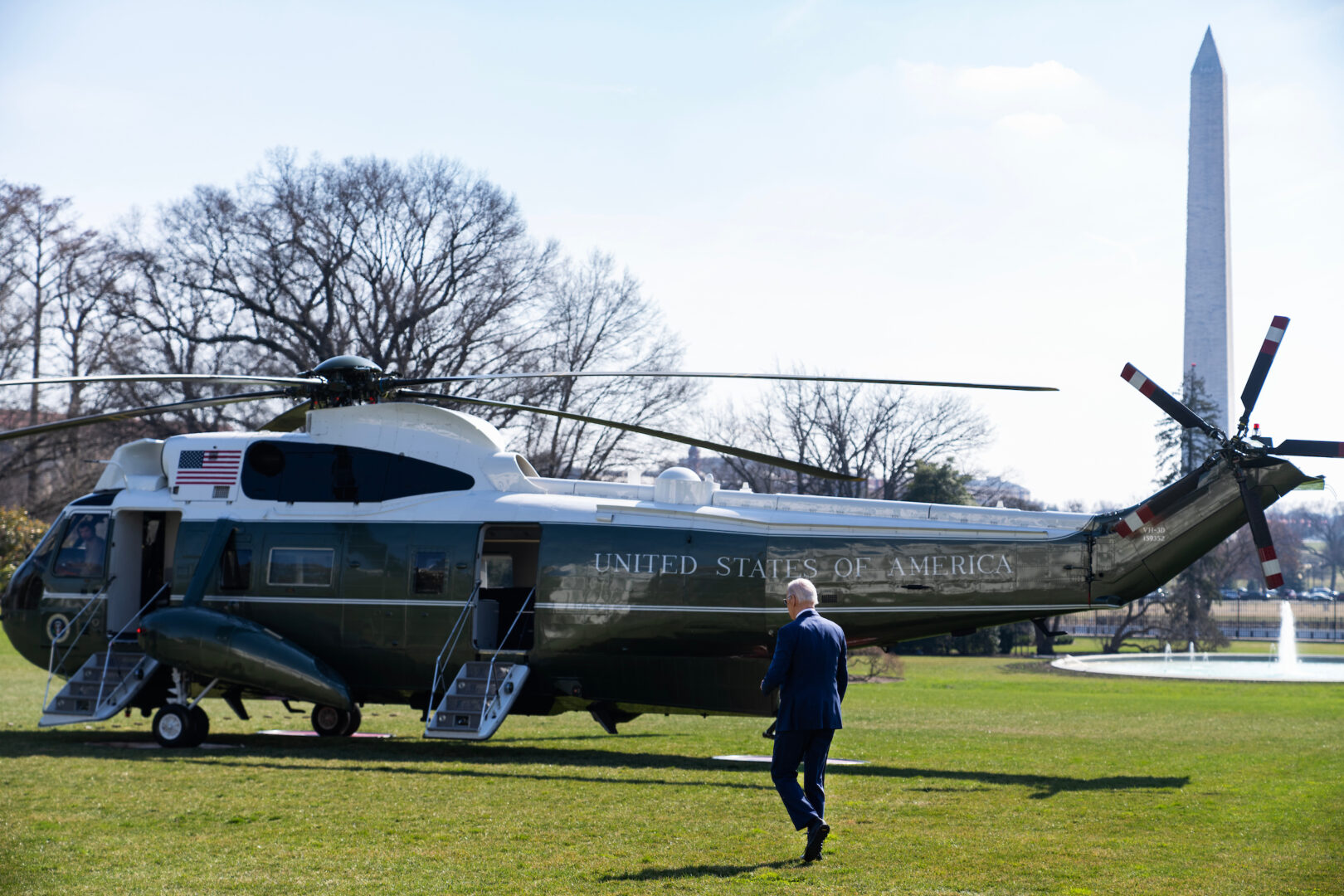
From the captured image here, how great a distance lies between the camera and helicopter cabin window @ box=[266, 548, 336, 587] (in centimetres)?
1497

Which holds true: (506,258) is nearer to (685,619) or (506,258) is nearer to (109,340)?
(109,340)

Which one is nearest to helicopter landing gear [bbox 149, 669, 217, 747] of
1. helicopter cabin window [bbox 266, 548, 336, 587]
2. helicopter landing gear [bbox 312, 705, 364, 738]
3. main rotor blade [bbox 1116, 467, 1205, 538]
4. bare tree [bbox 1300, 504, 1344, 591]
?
helicopter cabin window [bbox 266, 548, 336, 587]

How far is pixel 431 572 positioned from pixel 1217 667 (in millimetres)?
33174

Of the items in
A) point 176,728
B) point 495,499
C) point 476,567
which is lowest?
point 176,728

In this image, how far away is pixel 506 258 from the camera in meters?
45.2

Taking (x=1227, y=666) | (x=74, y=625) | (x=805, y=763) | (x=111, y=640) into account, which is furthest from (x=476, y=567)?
(x=1227, y=666)

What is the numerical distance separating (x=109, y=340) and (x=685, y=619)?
35.5 meters

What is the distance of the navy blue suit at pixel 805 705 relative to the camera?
25.6ft

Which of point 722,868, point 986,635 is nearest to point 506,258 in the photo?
point 986,635

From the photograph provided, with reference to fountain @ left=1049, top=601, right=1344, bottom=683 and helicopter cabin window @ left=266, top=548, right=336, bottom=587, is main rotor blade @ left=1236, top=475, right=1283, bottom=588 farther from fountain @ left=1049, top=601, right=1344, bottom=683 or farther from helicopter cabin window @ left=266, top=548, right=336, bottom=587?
fountain @ left=1049, top=601, right=1344, bottom=683

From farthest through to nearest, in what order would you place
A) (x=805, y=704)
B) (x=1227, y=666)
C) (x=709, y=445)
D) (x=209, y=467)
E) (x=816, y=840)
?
1. (x=1227, y=666)
2. (x=209, y=467)
3. (x=709, y=445)
4. (x=805, y=704)
5. (x=816, y=840)

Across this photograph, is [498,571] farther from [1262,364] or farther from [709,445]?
[1262,364]

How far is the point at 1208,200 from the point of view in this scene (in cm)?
4888

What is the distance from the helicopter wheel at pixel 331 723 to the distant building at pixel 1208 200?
44.3m
